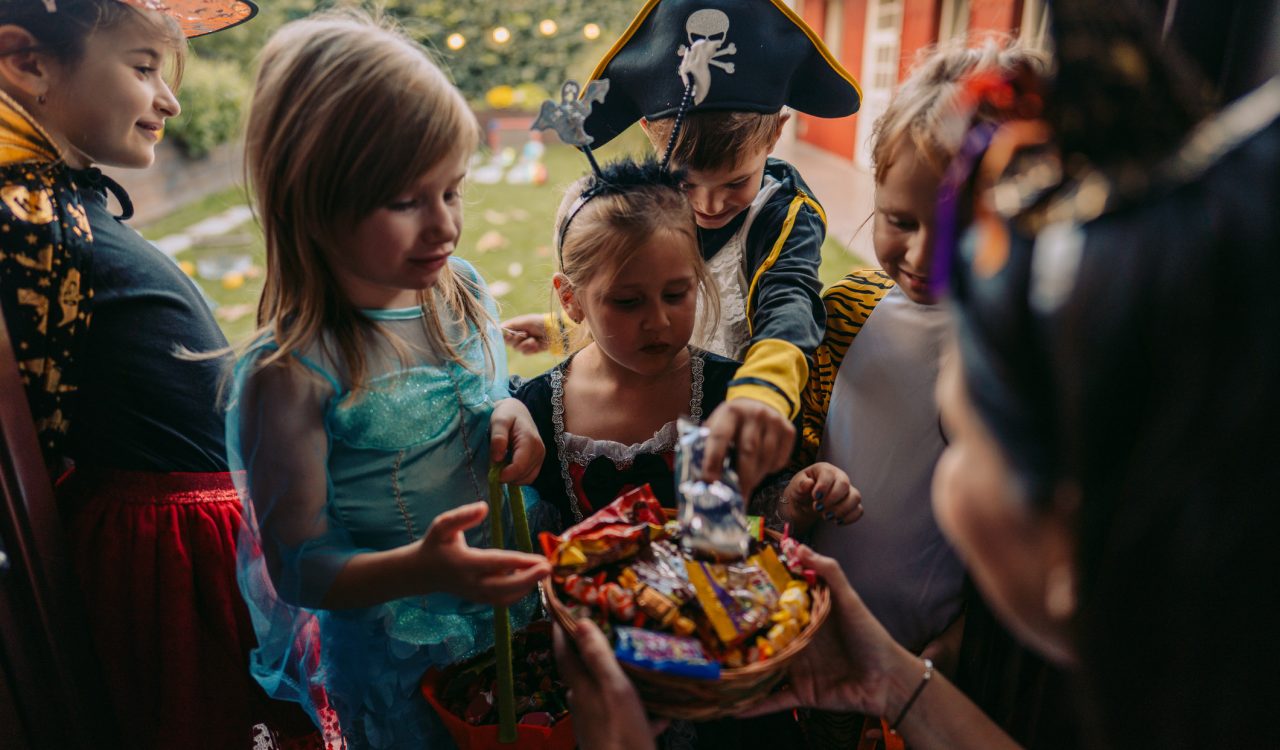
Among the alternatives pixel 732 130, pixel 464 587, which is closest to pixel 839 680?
pixel 464 587

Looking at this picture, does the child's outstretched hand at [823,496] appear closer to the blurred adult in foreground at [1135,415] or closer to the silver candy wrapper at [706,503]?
the silver candy wrapper at [706,503]

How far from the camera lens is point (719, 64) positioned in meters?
1.33

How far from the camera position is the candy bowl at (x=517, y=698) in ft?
3.54

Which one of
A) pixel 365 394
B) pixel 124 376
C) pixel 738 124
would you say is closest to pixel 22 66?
pixel 124 376

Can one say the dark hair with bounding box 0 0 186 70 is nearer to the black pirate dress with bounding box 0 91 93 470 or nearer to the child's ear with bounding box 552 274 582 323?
the black pirate dress with bounding box 0 91 93 470

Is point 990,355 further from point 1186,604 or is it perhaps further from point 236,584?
point 236,584

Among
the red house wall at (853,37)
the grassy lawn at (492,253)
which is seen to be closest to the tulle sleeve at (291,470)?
the grassy lawn at (492,253)

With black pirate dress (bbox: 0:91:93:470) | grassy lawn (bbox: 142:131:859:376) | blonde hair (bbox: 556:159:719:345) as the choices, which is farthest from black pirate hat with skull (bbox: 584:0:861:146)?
grassy lawn (bbox: 142:131:859:376)

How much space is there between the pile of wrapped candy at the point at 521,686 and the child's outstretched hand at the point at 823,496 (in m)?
0.47

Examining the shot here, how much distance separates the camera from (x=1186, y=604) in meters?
0.50

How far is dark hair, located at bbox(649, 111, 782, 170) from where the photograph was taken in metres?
1.37

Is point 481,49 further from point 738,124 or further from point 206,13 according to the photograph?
point 738,124

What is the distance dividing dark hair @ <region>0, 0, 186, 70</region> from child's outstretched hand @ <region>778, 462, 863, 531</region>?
132 cm

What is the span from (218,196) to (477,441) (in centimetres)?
580
